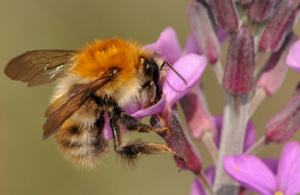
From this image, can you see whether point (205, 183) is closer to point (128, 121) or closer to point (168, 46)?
point (128, 121)

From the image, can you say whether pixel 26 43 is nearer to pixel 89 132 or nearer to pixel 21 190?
pixel 21 190

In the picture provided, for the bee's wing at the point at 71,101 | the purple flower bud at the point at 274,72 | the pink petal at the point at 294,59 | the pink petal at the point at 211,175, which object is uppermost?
the bee's wing at the point at 71,101

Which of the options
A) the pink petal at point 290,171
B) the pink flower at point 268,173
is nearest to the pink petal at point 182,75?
the pink flower at point 268,173

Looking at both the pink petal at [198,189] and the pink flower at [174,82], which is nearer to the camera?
the pink flower at [174,82]

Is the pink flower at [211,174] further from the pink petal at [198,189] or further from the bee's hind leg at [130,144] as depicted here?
the bee's hind leg at [130,144]

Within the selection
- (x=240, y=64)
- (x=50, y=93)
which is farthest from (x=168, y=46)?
(x=50, y=93)

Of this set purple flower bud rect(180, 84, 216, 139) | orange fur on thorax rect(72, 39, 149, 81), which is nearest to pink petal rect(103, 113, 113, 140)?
orange fur on thorax rect(72, 39, 149, 81)
